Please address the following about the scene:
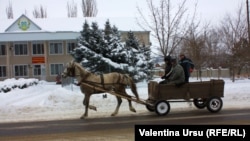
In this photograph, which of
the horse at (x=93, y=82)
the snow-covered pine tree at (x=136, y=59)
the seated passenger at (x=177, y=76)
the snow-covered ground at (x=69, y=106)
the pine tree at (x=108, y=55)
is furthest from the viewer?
the snow-covered pine tree at (x=136, y=59)

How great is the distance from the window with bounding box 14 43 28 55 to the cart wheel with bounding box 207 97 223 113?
49900 mm

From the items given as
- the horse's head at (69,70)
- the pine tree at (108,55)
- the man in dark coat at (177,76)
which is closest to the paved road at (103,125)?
the man in dark coat at (177,76)

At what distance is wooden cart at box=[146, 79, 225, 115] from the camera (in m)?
14.5

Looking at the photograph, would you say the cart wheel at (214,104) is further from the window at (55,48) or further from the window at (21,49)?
the window at (21,49)

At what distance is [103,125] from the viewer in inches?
493

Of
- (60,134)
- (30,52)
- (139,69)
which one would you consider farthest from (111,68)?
(30,52)

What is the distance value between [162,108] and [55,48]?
4908 centimetres

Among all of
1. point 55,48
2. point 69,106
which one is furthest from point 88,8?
point 69,106

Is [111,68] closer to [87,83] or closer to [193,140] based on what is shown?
[87,83]

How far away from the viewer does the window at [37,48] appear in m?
61.5

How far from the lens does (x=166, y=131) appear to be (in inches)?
228

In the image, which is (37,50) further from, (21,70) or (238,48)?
(238,48)

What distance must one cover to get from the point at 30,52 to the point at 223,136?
57778mm

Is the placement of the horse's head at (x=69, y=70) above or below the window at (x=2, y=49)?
below
